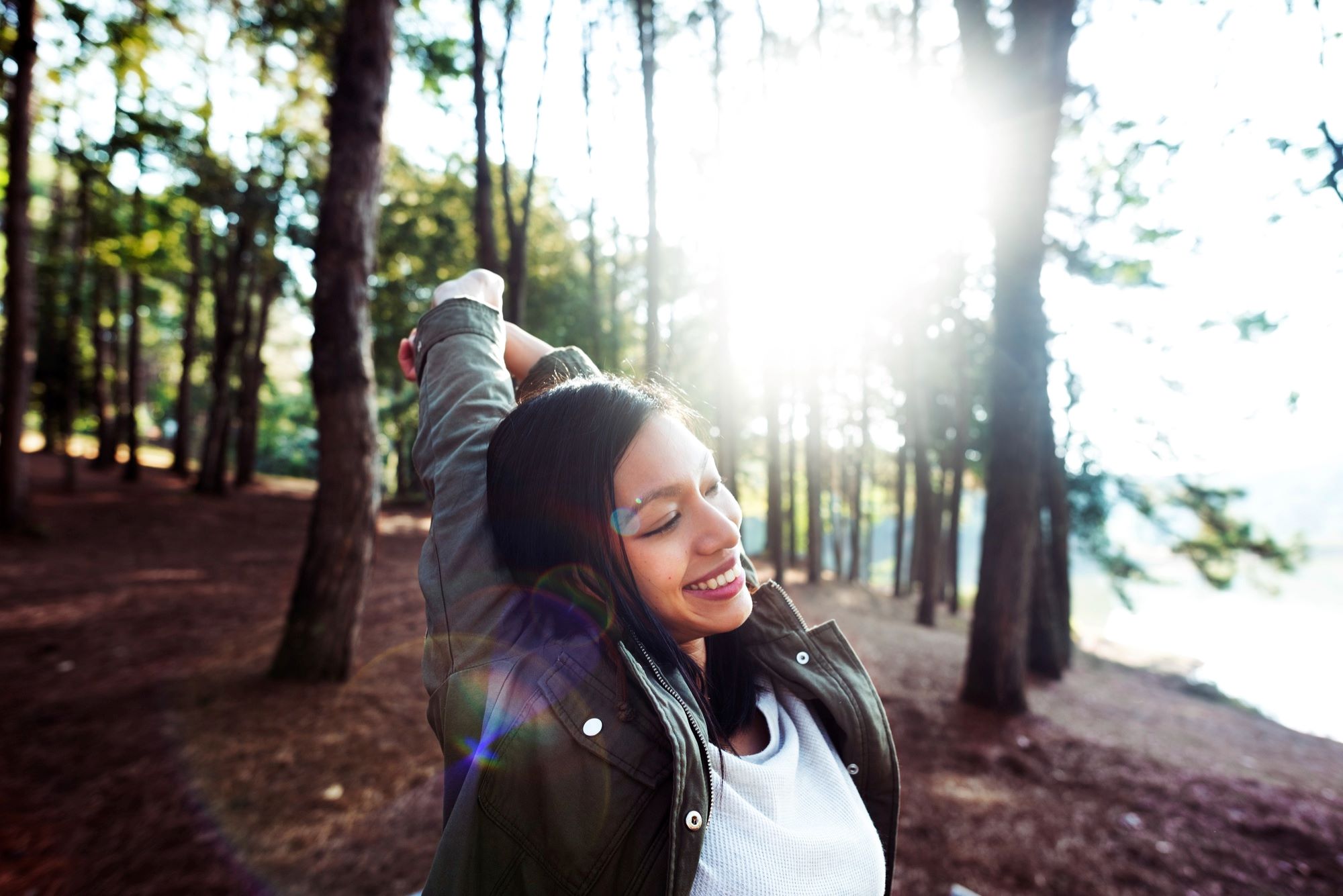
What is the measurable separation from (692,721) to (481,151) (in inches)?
395

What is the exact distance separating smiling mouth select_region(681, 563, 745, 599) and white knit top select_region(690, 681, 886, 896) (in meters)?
0.33

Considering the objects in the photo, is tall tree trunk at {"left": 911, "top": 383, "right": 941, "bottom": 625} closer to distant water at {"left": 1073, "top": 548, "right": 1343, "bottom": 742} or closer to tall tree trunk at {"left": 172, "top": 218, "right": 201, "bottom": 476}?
distant water at {"left": 1073, "top": 548, "right": 1343, "bottom": 742}

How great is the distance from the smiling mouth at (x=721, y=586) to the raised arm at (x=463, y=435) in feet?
1.41

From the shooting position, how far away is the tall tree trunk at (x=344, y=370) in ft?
16.5

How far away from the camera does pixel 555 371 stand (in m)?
2.04

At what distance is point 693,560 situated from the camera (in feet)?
4.81

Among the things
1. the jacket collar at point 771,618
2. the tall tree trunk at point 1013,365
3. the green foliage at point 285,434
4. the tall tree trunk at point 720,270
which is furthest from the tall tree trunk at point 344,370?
the green foliage at point 285,434

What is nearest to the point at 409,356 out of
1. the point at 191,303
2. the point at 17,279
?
the point at 17,279

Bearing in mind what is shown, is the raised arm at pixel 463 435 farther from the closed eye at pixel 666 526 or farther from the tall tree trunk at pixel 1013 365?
the tall tree trunk at pixel 1013 365

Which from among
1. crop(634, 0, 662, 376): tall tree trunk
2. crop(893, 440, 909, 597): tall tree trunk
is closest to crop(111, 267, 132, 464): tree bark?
crop(634, 0, 662, 376): tall tree trunk

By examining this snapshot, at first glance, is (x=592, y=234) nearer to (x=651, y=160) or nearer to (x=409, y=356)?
(x=651, y=160)

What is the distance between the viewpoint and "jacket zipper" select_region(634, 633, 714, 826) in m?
1.27

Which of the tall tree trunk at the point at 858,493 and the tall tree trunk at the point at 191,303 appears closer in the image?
the tall tree trunk at the point at 191,303

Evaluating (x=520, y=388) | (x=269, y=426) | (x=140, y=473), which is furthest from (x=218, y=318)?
(x=269, y=426)
